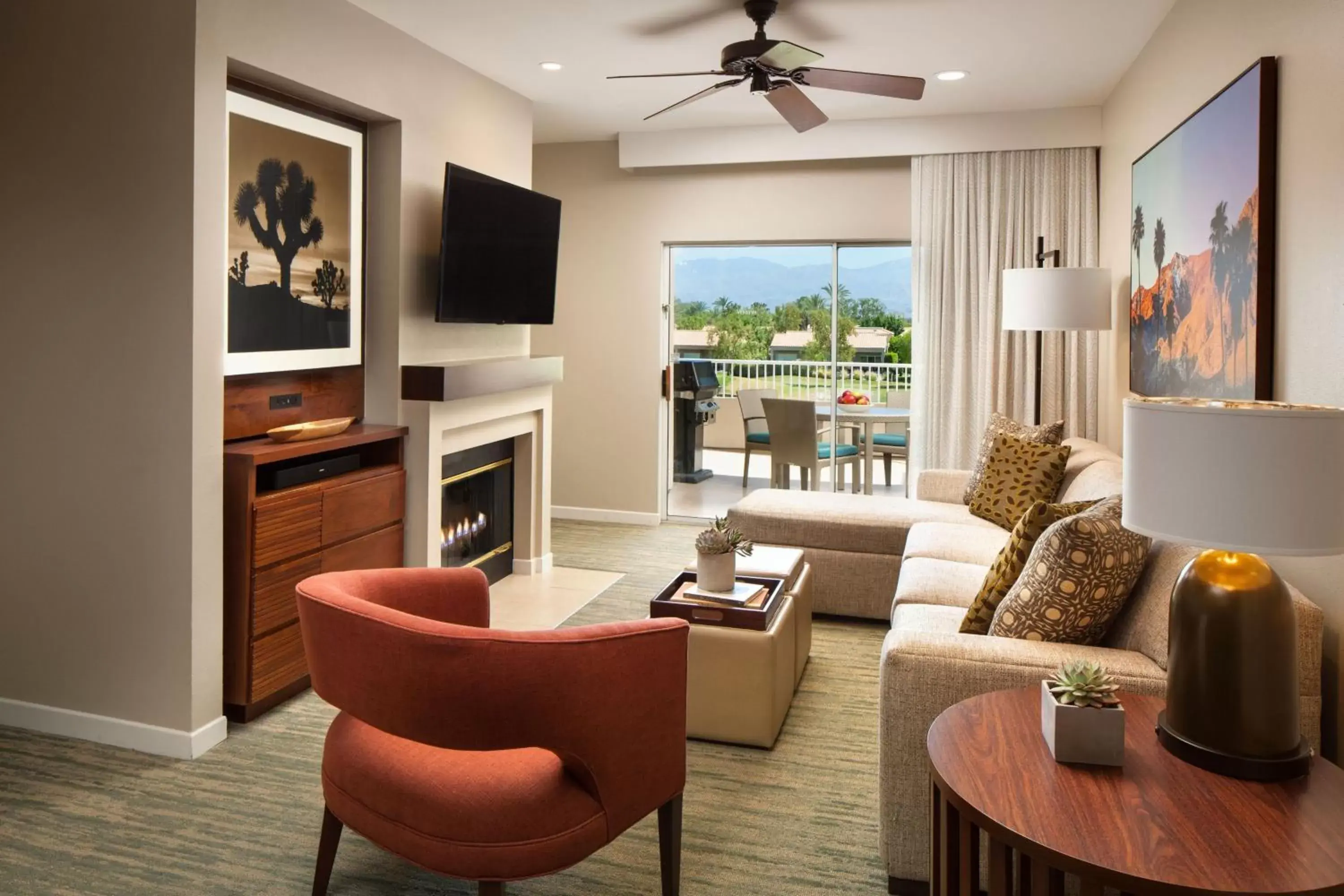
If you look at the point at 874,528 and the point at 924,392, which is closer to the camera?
the point at 874,528

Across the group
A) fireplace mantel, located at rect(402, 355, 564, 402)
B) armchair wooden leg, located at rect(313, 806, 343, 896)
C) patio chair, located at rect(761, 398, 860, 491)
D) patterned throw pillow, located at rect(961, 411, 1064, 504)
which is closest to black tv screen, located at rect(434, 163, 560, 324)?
fireplace mantel, located at rect(402, 355, 564, 402)

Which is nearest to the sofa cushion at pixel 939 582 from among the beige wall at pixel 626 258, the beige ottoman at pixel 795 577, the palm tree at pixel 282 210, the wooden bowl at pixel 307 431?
the beige ottoman at pixel 795 577

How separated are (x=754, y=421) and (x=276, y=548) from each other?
3.86 meters

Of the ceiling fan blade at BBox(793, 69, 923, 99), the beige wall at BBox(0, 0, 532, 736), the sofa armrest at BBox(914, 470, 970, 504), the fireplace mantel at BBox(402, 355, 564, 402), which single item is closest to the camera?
the beige wall at BBox(0, 0, 532, 736)

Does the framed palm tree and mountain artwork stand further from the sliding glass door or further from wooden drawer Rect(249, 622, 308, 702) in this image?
wooden drawer Rect(249, 622, 308, 702)

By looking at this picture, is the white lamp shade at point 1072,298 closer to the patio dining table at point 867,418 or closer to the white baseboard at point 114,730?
the patio dining table at point 867,418

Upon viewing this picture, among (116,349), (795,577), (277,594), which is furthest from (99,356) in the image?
(795,577)

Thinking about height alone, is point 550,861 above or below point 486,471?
below

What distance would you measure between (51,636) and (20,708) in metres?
0.27

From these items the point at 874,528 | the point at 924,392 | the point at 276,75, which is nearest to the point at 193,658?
the point at 276,75

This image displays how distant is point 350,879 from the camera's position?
231 centimetres

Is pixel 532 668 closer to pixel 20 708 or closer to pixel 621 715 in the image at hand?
pixel 621 715

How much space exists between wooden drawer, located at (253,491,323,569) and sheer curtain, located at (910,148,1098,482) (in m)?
3.81

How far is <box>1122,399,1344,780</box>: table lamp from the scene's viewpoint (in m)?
1.48
